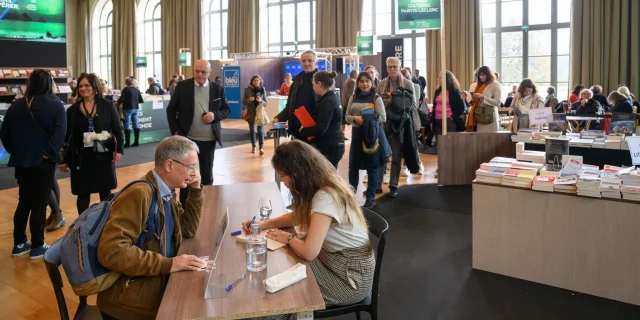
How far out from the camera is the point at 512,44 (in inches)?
559

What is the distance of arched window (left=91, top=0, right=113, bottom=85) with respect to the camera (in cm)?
2306

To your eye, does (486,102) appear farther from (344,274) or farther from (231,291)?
(231,291)

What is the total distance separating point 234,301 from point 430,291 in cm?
194

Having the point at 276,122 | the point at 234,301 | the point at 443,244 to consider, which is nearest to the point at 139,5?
the point at 276,122

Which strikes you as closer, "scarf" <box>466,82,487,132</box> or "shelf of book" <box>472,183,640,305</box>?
"shelf of book" <box>472,183,640,305</box>

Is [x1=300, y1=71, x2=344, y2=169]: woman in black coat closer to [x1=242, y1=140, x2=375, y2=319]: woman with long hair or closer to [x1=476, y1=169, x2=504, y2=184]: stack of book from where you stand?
[x1=476, y1=169, x2=504, y2=184]: stack of book

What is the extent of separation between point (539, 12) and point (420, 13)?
363 inches

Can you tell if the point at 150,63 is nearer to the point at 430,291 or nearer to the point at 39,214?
the point at 39,214

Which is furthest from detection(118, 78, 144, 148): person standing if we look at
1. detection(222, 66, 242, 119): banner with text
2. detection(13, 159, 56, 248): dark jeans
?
detection(13, 159, 56, 248): dark jeans

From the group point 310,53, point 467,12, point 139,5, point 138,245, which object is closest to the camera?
point 138,245

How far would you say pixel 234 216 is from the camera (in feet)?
8.32

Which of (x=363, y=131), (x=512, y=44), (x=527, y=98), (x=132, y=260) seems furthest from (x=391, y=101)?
(x=512, y=44)

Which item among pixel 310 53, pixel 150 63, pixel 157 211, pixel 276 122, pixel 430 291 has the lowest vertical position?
pixel 430 291

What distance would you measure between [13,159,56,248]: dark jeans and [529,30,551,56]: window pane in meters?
13.0
